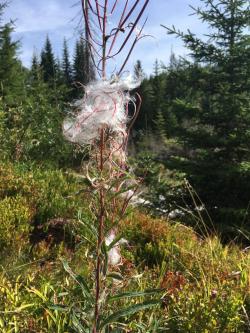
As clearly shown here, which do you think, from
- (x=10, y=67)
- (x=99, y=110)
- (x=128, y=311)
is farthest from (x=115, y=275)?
(x=10, y=67)

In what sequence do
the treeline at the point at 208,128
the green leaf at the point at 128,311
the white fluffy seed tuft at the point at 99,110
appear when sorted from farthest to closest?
the treeline at the point at 208,128 → the green leaf at the point at 128,311 → the white fluffy seed tuft at the point at 99,110

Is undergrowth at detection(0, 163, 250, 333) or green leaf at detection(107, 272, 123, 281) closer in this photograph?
green leaf at detection(107, 272, 123, 281)

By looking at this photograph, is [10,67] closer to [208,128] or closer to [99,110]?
[208,128]

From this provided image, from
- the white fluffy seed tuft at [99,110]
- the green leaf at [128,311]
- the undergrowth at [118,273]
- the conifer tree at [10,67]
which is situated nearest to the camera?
the white fluffy seed tuft at [99,110]

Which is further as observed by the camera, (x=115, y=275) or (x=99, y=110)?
(x=115, y=275)

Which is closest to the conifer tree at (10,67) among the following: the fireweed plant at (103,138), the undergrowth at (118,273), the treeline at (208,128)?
the treeline at (208,128)

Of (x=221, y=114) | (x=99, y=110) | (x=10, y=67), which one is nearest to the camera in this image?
(x=99, y=110)

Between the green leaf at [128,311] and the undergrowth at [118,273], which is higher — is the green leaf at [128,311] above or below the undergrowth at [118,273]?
above

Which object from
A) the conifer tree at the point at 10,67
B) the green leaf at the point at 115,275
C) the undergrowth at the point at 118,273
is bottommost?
the undergrowth at the point at 118,273

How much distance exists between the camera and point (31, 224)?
503 cm

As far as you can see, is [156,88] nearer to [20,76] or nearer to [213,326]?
[20,76]

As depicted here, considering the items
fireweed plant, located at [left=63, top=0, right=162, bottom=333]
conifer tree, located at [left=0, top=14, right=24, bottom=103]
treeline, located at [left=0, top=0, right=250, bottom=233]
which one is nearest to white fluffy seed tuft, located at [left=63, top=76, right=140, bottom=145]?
fireweed plant, located at [left=63, top=0, right=162, bottom=333]

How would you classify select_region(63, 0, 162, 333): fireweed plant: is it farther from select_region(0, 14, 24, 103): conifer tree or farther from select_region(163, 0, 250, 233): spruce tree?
select_region(0, 14, 24, 103): conifer tree

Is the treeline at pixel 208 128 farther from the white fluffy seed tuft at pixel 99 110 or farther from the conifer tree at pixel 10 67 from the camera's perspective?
the conifer tree at pixel 10 67
